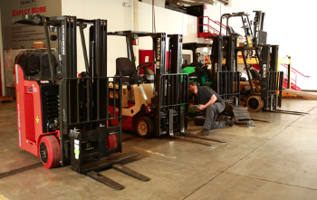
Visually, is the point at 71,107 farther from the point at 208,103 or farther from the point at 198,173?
the point at 208,103

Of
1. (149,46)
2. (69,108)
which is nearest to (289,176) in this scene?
(69,108)

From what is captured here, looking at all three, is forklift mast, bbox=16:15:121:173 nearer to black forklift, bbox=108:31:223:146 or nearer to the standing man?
black forklift, bbox=108:31:223:146

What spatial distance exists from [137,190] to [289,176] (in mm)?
2174

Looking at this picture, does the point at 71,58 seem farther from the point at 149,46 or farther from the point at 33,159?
the point at 149,46

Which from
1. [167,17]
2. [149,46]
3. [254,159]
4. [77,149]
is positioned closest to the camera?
[77,149]

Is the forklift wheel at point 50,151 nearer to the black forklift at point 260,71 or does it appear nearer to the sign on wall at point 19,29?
the black forklift at point 260,71

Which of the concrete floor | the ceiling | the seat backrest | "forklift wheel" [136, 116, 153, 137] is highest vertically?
the ceiling

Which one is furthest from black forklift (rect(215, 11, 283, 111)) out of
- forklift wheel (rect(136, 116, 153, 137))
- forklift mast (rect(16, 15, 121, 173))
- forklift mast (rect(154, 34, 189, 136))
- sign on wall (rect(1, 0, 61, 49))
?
sign on wall (rect(1, 0, 61, 49))

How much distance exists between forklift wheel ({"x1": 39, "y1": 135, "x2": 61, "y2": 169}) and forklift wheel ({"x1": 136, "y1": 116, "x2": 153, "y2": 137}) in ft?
7.60

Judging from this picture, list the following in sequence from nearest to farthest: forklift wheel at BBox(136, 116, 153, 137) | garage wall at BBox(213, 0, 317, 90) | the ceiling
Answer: forklift wheel at BBox(136, 116, 153, 137)
garage wall at BBox(213, 0, 317, 90)
the ceiling

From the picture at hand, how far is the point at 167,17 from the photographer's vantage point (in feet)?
55.3

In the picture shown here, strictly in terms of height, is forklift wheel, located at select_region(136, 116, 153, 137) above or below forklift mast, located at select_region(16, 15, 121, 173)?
below

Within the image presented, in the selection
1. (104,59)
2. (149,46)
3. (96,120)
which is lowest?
(96,120)

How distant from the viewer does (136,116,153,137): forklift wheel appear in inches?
255
